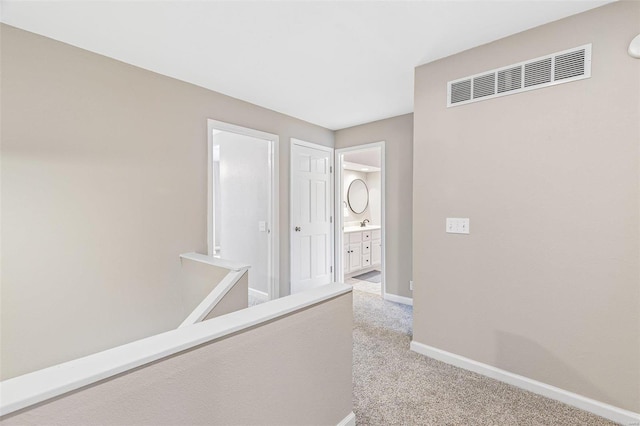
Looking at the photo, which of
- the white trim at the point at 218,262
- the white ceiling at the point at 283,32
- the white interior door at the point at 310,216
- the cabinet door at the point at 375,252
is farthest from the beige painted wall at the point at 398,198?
the white trim at the point at 218,262

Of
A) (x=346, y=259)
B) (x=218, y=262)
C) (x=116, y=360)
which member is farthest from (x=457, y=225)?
(x=346, y=259)

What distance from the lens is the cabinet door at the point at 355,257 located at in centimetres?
489

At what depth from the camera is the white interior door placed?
3.87 m

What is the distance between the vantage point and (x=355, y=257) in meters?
5.00

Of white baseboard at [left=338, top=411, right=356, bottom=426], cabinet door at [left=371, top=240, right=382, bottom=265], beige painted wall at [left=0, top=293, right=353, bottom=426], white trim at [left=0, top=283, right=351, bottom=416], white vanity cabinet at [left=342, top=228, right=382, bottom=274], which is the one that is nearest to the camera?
white trim at [left=0, top=283, right=351, bottom=416]

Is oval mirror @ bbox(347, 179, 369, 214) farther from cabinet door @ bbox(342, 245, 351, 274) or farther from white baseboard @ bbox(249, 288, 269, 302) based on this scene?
white baseboard @ bbox(249, 288, 269, 302)

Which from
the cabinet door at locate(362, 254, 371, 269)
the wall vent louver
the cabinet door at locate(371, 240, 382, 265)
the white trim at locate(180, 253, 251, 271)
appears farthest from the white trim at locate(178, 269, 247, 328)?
the cabinet door at locate(371, 240, 382, 265)

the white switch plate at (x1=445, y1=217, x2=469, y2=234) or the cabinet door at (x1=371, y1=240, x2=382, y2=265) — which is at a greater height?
the white switch plate at (x1=445, y1=217, x2=469, y2=234)

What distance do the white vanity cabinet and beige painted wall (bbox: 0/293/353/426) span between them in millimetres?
3097

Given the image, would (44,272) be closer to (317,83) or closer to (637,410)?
(317,83)

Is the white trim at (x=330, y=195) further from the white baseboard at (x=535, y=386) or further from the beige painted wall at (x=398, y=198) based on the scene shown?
the white baseboard at (x=535, y=386)

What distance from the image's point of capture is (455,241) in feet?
7.38

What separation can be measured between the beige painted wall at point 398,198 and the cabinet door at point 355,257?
3.57ft

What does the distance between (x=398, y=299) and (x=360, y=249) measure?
1.51m
